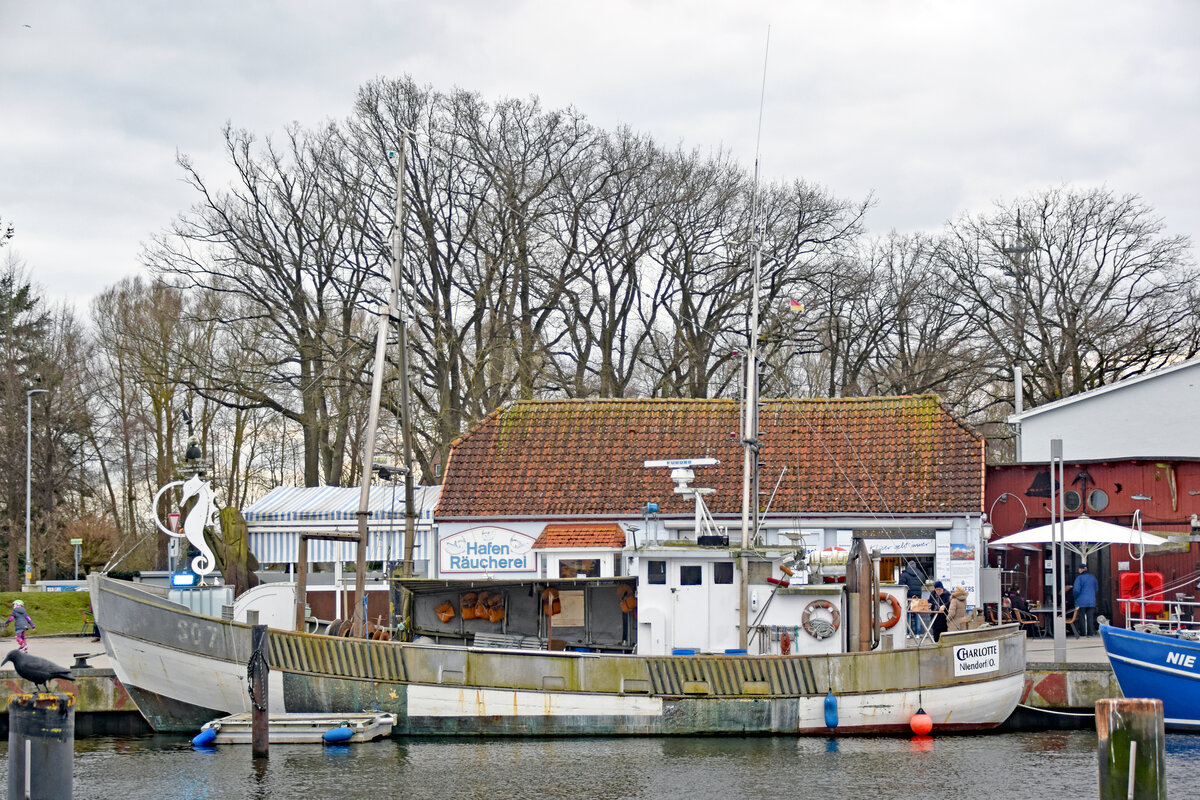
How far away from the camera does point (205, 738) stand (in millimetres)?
20828

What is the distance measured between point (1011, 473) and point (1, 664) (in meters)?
21.8

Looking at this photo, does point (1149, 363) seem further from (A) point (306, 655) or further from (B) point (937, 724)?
(A) point (306, 655)

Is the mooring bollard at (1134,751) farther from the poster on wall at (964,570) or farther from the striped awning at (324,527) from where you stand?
the striped awning at (324,527)

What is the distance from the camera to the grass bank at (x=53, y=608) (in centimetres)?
3419

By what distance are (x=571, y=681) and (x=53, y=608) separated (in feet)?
67.4

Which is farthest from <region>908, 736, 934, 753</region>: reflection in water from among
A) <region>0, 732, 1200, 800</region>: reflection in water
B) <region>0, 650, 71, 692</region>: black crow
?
<region>0, 650, 71, 692</region>: black crow

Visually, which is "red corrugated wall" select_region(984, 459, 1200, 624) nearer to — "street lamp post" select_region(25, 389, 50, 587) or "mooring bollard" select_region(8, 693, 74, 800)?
"mooring bollard" select_region(8, 693, 74, 800)

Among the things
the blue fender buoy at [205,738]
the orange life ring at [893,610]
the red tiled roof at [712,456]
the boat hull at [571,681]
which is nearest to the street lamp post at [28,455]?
the red tiled roof at [712,456]

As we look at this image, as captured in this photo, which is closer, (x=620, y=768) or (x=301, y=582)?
(x=620, y=768)

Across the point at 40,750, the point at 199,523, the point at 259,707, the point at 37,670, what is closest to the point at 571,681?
the point at 259,707

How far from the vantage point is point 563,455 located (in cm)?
3086

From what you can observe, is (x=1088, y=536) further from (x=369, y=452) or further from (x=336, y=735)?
(x=336, y=735)

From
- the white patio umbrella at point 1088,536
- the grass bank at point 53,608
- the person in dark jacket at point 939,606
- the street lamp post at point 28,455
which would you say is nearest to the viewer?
the person in dark jacket at point 939,606

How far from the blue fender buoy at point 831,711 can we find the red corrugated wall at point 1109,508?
9909 millimetres
